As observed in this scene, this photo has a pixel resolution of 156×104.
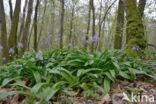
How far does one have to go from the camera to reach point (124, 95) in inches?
118

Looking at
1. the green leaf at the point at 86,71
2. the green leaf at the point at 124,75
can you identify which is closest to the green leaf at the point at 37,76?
the green leaf at the point at 86,71

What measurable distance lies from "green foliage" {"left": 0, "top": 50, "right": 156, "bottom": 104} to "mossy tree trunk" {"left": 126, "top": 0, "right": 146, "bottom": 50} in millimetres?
1009

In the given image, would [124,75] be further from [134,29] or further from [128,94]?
[134,29]

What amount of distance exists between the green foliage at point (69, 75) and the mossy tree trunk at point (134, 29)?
39.7 inches

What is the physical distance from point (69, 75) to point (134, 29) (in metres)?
2.16

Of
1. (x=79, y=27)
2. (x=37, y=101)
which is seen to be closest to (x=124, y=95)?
(x=37, y=101)

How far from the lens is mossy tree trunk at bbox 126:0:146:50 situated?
195 inches

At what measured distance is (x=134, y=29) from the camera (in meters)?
5.05

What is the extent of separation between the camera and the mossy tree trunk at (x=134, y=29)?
4953 millimetres

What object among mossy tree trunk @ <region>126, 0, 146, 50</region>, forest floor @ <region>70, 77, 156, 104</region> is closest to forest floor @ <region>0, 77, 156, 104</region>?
forest floor @ <region>70, 77, 156, 104</region>

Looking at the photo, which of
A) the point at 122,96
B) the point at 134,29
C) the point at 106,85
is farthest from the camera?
the point at 134,29

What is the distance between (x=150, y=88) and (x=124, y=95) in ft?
1.42

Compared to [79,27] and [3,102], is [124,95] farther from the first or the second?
[79,27]

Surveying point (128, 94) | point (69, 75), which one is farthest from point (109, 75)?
point (69, 75)
